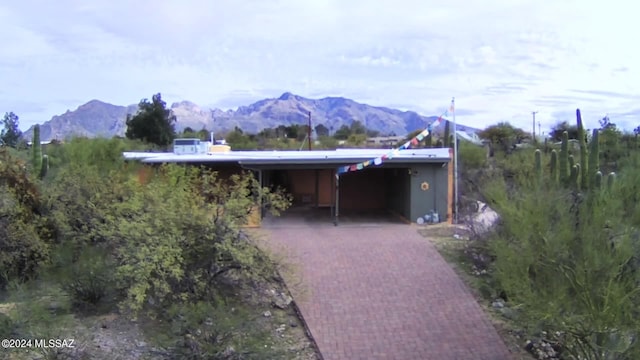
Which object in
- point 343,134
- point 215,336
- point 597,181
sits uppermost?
point 343,134

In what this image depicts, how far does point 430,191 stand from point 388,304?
9543 millimetres

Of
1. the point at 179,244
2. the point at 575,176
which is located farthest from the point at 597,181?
the point at 179,244

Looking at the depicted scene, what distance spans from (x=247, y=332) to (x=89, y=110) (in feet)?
371

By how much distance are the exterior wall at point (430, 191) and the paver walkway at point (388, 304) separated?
3.62 metres

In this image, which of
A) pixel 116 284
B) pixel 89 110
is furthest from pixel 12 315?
pixel 89 110

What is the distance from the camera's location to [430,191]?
2081 cm

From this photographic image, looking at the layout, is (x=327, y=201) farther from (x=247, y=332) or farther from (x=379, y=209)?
(x=247, y=332)

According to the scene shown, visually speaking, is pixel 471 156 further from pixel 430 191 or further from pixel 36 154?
pixel 36 154

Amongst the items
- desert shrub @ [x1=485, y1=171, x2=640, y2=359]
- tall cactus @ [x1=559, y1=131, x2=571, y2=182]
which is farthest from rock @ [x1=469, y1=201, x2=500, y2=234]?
desert shrub @ [x1=485, y1=171, x2=640, y2=359]

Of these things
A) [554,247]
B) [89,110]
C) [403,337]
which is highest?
[89,110]

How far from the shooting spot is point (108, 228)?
1118 centimetres

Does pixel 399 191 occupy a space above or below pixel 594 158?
below

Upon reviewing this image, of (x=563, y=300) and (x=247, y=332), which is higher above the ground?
(x=563, y=300)

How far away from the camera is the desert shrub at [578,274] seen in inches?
289
